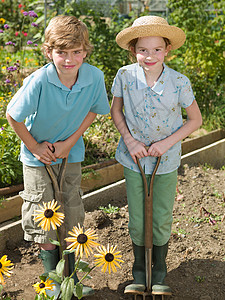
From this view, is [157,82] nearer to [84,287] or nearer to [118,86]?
[118,86]

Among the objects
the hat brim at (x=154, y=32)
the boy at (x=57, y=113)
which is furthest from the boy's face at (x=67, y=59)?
the hat brim at (x=154, y=32)

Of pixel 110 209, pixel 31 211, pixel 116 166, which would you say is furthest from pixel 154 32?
pixel 116 166

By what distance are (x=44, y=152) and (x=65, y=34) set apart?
630mm

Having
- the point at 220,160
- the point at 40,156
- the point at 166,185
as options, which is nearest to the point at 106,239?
the point at 166,185

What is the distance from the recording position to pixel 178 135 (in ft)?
7.52

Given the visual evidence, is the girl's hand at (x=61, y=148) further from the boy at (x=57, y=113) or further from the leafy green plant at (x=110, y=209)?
the leafy green plant at (x=110, y=209)

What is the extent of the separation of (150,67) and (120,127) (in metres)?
0.39

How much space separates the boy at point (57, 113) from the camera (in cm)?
207

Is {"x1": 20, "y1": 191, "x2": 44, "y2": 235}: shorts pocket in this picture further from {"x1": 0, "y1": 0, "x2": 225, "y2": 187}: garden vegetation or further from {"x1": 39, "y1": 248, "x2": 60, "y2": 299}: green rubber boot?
{"x1": 0, "y1": 0, "x2": 225, "y2": 187}: garden vegetation

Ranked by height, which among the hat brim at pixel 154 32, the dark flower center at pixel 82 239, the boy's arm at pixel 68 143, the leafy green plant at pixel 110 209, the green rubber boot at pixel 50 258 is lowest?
the leafy green plant at pixel 110 209

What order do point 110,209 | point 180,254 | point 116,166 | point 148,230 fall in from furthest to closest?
point 116,166 < point 110,209 < point 180,254 < point 148,230

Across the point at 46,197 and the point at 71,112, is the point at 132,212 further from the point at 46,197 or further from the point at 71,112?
the point at 71,112

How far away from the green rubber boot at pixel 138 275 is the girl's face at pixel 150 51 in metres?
1.09

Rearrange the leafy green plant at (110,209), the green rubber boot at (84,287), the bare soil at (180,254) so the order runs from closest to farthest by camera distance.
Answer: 1. the green rubber boot at (84,287)
2. the bare soil at (180,254)
3. the leafy green plant at (110,209)
